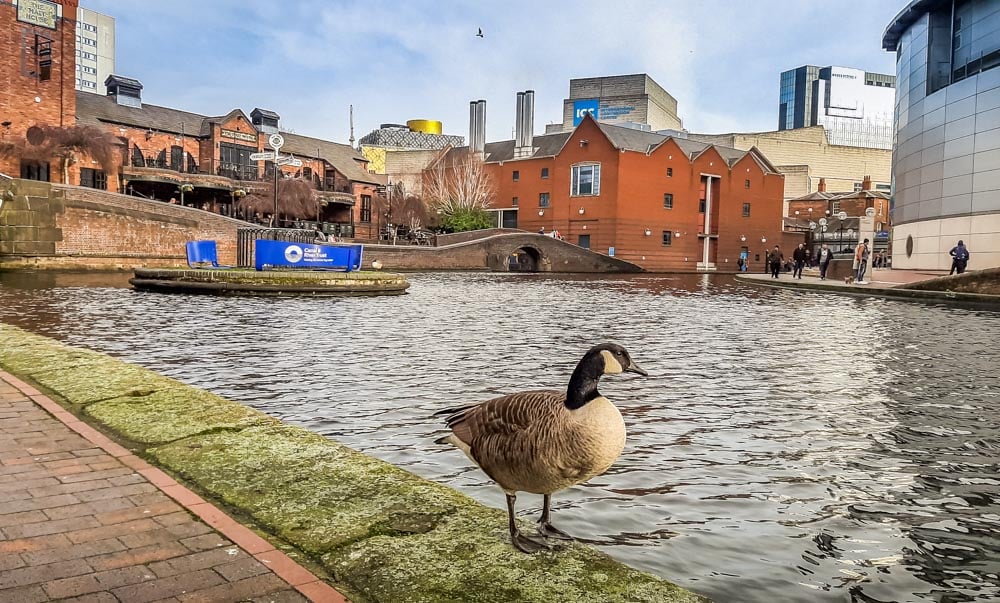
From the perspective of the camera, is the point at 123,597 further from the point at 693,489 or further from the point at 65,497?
the point at 693,489

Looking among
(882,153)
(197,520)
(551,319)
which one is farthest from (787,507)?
(882,153)

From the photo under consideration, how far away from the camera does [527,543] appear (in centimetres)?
362

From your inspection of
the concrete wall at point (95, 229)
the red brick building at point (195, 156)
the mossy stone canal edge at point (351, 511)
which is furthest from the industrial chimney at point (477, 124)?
the mossy stone canal edge at point (351, 511)

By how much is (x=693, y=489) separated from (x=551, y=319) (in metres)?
11.8

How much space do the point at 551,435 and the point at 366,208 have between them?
68.5 metres

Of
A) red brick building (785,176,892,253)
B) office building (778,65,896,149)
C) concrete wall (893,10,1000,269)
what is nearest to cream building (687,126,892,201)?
red brick building (785,176,892,253)

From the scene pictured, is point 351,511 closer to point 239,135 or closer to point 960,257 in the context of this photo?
point 960,257

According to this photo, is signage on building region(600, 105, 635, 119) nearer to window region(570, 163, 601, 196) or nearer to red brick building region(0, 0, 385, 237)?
red brick building region(0, 0, 385, 237)

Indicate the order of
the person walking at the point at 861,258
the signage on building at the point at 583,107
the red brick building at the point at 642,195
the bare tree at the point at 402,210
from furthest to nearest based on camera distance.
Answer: the signage on building at the point at 583,107 → the bare tree at the point at 402,210 → the red brick building at the point at 642,195 → the person walking at the point at 861,258

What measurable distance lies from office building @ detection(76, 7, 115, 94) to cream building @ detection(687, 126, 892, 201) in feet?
382

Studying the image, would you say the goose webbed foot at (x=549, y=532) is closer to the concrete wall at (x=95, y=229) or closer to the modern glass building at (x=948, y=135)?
the concrete wall at (x=95, y=229)

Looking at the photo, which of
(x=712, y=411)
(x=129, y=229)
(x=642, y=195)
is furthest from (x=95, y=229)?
(x=642, y=195)

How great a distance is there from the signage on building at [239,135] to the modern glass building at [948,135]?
158 ft

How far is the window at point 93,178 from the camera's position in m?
46.1
